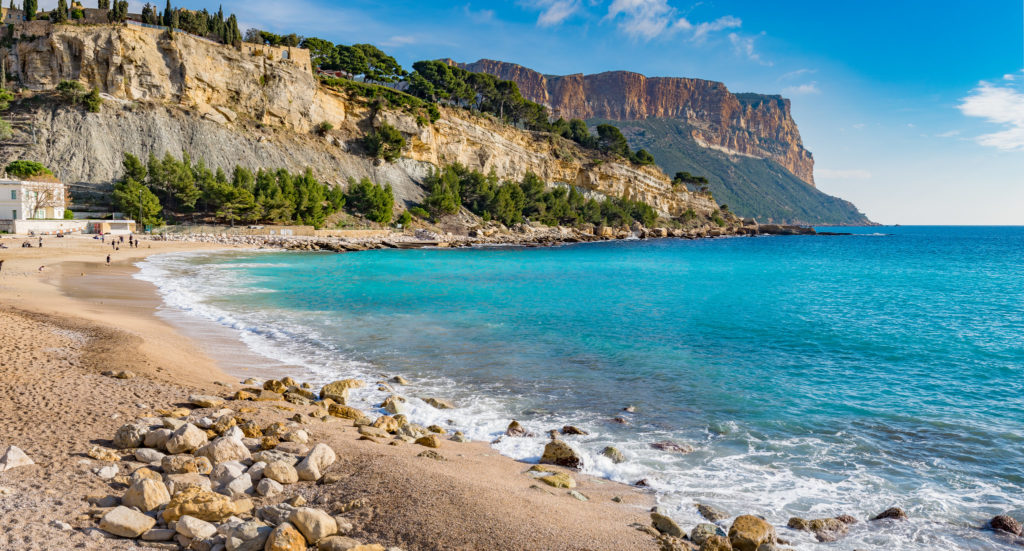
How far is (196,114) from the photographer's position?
77250 mm

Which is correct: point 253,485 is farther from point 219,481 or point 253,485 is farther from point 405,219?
point 405,219

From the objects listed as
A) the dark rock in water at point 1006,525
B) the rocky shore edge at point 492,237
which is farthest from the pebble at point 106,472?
the rocky shore edge at point 492,237

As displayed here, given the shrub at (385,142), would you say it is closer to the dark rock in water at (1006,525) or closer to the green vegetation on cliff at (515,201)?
the green vegetation on cliff at (515,201)

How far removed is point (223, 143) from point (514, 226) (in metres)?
47.9

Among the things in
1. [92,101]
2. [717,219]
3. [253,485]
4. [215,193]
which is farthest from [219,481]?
[717,219]

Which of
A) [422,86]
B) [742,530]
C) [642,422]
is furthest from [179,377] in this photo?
[422,86]

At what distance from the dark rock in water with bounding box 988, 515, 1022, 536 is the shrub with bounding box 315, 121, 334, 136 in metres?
94.0

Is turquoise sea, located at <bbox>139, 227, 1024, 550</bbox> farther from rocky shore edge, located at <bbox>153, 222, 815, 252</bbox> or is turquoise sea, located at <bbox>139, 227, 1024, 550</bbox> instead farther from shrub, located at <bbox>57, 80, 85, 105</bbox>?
shrub, located at <bbox>57, 80, 85, 105</bbox>

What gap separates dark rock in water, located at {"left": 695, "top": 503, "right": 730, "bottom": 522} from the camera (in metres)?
6.83

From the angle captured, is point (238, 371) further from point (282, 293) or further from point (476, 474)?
point (282, 293)

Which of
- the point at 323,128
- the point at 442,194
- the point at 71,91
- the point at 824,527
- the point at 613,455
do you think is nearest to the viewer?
the point at 824,527

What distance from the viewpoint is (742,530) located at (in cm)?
617

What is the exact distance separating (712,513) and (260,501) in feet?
17.3

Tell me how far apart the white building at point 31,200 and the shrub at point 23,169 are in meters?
5.41
